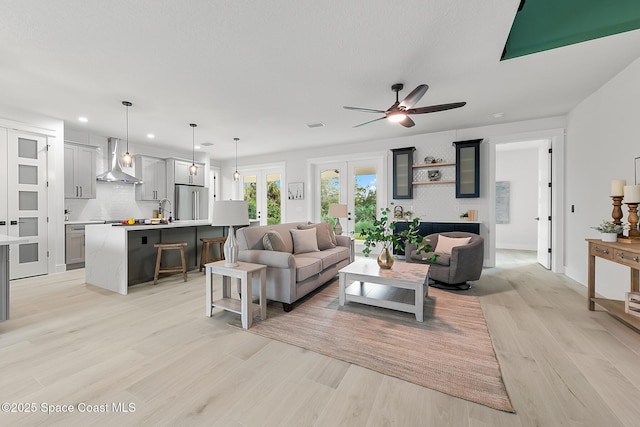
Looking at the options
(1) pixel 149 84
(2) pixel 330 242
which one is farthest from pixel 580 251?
(1) pixel 149 84

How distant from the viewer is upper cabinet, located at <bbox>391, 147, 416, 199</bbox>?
5.72 m

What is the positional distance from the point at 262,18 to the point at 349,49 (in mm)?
859

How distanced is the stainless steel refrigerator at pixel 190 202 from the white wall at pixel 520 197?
814cm

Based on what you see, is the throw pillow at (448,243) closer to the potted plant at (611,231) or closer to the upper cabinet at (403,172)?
the potted plant at (611,231)

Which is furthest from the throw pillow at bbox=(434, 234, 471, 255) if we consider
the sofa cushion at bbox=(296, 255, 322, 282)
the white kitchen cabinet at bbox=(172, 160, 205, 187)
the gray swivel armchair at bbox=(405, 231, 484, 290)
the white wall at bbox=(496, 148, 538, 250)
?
the white kitchen cabinet at bbox=(172, 160, 205, 187)

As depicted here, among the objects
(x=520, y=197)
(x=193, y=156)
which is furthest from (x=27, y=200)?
(x=520, y=197)

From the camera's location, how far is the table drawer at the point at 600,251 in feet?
8.66

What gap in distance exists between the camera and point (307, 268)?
308 cm

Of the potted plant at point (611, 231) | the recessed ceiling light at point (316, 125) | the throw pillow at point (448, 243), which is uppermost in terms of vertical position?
the recessed ceiling light at point (316, 125)

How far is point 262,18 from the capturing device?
2.15 m

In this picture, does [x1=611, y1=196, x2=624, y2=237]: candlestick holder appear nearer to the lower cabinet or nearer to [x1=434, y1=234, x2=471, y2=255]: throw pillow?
[x1=434, y1=234, x2=471, y2=255]: throw pillow

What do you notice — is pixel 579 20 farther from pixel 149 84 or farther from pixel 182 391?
pixel 149 84

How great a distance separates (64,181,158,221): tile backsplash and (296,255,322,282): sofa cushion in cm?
520

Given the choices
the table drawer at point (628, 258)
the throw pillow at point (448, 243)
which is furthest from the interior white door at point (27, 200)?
the table drawer at point (628, 258)
